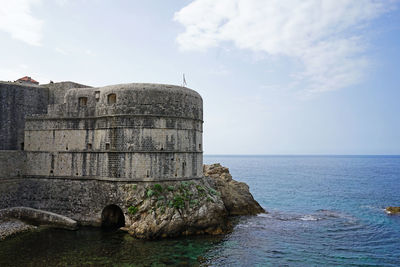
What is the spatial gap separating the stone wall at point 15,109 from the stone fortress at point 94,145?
70 millimetres

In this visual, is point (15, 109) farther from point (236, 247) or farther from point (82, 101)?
point (236, 247)

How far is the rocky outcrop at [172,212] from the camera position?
→ 64.7 ft

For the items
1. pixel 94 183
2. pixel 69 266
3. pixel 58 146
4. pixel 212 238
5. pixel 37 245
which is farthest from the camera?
pixel 58 146

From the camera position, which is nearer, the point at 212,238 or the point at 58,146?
the point at 212,238

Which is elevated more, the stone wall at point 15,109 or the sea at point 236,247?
the stone wall at point 15,109

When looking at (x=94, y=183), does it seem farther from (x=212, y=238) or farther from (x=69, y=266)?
(x=212, y=238)

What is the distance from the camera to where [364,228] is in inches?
1006

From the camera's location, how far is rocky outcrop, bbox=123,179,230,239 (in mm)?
19719

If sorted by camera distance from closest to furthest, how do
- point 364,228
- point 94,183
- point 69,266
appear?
point 69,266, point 94,183, point 364,228

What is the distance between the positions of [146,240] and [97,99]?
11545 millimetres

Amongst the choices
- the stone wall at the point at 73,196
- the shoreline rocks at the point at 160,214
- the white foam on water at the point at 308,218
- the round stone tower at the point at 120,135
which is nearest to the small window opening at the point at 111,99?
the round stone tower at the point at 120,135

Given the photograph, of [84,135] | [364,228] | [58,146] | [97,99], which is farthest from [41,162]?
[364,228]

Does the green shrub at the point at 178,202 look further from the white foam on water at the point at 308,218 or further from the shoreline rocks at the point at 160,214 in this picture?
the white foam on water at the point at 308,218

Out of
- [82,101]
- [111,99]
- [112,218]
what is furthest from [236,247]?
[82,101]
